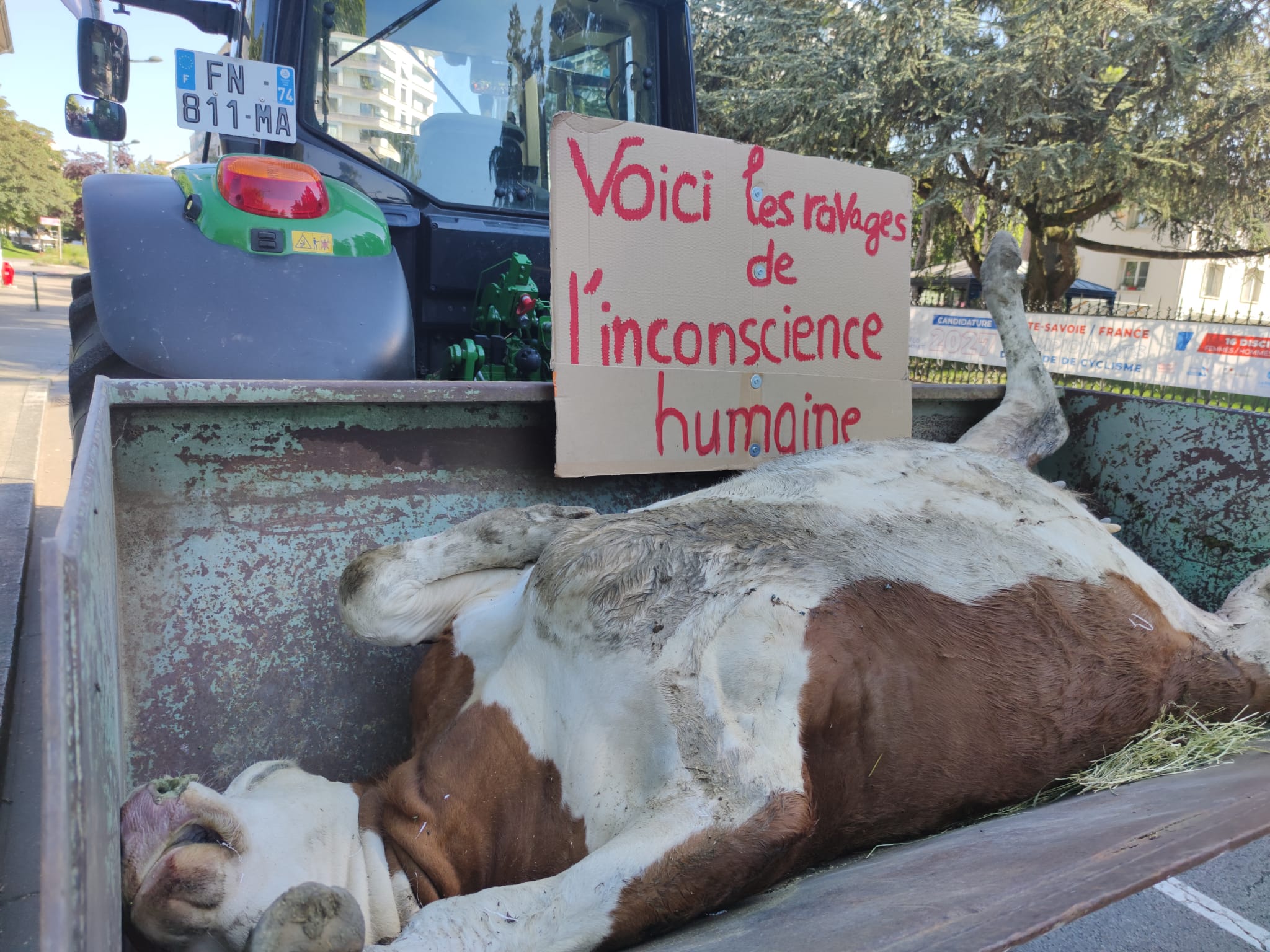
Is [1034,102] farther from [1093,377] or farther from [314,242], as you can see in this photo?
[314,242]

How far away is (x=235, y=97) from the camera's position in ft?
8.57

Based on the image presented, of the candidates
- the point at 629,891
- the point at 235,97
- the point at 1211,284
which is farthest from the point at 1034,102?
the point at 1211,284

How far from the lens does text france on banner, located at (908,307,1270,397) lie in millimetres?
10078

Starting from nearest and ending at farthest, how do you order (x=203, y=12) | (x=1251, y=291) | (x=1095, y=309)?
1. (x=203, y=12)
2. (x=1095, y=309)
3. (x=1251, y=291)

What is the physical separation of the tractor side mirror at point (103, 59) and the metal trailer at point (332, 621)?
93.2 inches

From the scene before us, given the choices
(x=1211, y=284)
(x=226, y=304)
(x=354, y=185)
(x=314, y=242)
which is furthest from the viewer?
(x=1211, y=284)

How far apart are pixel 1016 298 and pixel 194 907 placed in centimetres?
309

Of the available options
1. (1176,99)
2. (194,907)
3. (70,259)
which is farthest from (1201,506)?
(70,259)

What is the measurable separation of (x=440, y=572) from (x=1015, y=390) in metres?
2.14

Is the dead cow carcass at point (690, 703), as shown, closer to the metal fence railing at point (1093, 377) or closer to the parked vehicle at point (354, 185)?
the parked vehicle at point (354, 185)

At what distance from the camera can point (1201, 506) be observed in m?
2.78

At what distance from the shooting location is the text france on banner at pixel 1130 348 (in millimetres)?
10078

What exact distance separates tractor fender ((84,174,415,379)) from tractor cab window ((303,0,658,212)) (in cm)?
101

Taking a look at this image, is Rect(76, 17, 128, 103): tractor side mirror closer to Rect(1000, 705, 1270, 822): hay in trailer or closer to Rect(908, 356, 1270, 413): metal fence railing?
Rect(1000, 705, 1270, 822): hay in trailer
